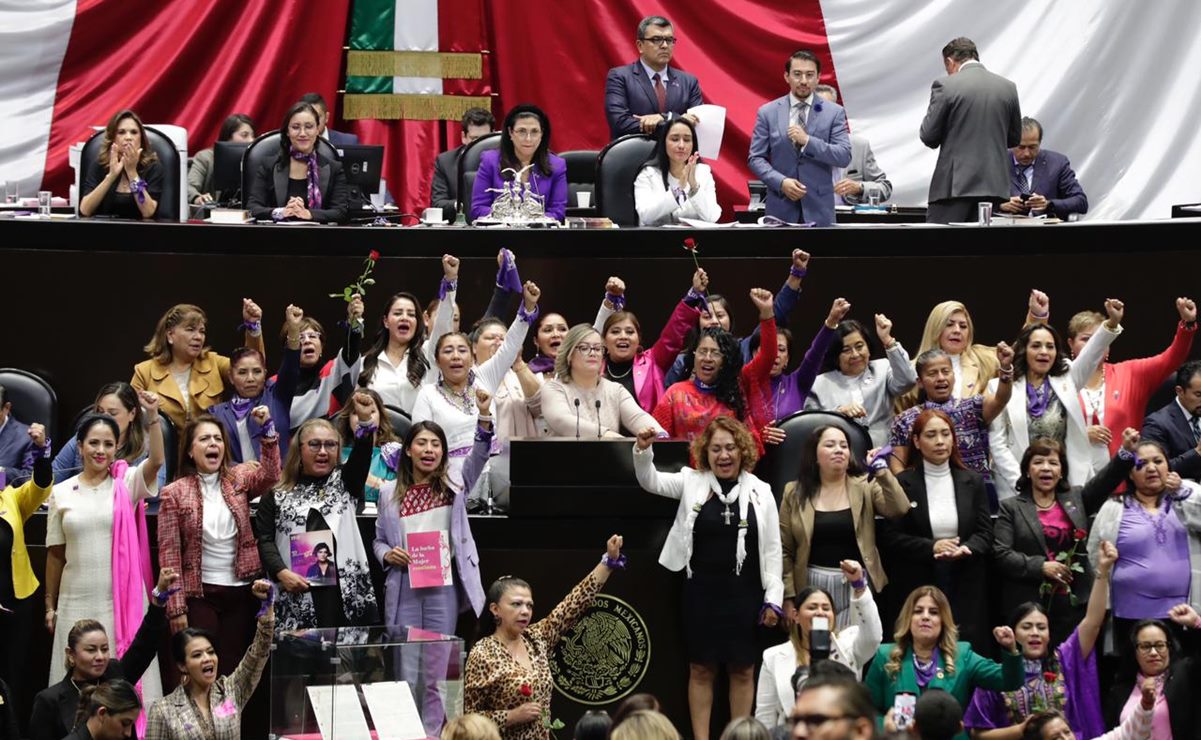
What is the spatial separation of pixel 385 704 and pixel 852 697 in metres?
2.63

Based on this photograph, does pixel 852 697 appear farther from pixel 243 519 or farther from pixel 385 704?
pixel 243 519

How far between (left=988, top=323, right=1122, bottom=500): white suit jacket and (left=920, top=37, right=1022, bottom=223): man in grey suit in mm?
1670

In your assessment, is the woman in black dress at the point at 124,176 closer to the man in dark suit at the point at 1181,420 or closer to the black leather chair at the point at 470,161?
the black leather chair at the point at 470,161

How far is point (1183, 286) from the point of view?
9.66 metres

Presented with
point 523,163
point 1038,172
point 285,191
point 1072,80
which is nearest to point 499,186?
point 523,163

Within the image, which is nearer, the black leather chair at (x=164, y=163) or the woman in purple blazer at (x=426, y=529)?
the woman in purple blazer at (x=426, y=529)

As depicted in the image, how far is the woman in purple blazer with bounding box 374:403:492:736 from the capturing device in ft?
25.5

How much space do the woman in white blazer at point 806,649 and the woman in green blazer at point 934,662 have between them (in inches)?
3.8

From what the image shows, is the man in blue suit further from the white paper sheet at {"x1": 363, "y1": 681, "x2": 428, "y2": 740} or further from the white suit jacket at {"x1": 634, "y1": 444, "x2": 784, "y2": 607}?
the white paper sheet at {"x1": 363, "y1": 681, "x2": 428, "y2": 740}

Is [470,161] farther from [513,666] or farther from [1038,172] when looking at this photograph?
[513,666]

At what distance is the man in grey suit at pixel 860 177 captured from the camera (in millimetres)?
10867

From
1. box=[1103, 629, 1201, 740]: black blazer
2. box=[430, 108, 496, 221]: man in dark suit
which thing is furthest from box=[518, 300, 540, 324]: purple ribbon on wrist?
box=[1103, 629, 1201, 740]: black blazer

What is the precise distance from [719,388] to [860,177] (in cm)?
339

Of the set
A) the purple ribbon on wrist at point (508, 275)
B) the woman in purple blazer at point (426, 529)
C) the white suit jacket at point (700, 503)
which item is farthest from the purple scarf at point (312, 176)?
the white suit jacket at point (700, 503)
